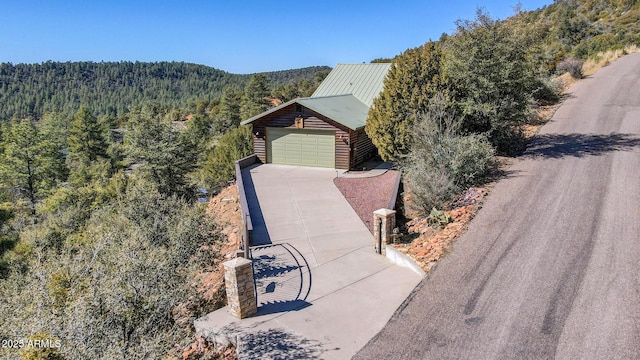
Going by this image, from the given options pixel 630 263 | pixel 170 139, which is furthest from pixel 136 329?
pixel 170 139

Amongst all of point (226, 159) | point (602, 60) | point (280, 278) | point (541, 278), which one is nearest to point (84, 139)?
point (226, 159)

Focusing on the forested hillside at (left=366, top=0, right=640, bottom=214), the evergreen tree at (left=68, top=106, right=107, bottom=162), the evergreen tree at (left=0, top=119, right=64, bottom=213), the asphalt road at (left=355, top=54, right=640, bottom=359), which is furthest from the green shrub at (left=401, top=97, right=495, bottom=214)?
the evergreen tree at (left=68, top=106, right=107, bottom=162)

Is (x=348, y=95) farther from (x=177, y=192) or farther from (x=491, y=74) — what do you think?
(x=177, y=192)

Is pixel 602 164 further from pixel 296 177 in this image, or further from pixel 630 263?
pixel 296 177

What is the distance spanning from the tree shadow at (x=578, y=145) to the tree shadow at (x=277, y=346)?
11.4m

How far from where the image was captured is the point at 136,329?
20.6 feet

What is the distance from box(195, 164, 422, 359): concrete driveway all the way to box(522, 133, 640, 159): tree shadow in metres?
7.54

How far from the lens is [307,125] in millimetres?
19203

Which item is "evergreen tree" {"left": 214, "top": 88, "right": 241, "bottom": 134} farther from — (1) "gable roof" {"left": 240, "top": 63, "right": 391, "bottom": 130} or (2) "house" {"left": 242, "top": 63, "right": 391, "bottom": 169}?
(2) "house" {"left": 242, "top": 63, "right": 391, "bottom": 169}

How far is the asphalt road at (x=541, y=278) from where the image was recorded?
624cm

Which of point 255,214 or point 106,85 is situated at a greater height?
point 106,85

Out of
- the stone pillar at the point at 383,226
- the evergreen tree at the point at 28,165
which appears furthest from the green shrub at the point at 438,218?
the evergreen tree at the point at 28,165

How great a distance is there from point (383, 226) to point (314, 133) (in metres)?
10.0

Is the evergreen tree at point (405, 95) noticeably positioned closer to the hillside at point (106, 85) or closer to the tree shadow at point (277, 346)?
the tree shadow at point (277, 346)
